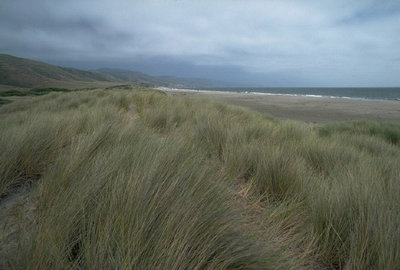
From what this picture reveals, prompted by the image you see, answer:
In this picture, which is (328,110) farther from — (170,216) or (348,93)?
(348,93)

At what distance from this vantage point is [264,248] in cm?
115

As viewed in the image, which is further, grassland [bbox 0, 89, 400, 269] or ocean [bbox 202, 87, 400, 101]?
ocean [bbox 202, 87, 400, 101]

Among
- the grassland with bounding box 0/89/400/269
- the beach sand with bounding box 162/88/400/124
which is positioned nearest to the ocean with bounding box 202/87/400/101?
the beach sand with bounding box 162/88/400/124

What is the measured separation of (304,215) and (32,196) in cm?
189

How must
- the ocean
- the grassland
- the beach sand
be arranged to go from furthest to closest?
the ocean
the beach sand
the grassland

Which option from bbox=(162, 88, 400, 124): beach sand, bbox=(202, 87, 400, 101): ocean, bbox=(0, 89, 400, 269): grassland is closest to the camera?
bbox=(0, 89, 400, 269): grassland

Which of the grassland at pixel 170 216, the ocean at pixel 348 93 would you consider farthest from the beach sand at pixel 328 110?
the ocean at pixel 348 93

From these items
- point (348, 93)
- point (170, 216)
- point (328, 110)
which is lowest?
point (328, 110)

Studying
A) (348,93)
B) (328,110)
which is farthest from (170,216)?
(348,93)

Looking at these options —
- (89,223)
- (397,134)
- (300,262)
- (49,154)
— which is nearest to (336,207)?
(300,262)

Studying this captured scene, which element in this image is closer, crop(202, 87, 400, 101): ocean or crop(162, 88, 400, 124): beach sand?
crop(162, 88, 400, 124): beach sand

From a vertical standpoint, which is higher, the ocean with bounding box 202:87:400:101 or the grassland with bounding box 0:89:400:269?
the ocean with bounding box 202:87:400:101

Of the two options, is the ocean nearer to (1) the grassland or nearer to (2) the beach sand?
(2) the beach sand

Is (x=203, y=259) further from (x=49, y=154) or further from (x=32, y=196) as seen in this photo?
(x=49, y=154)
